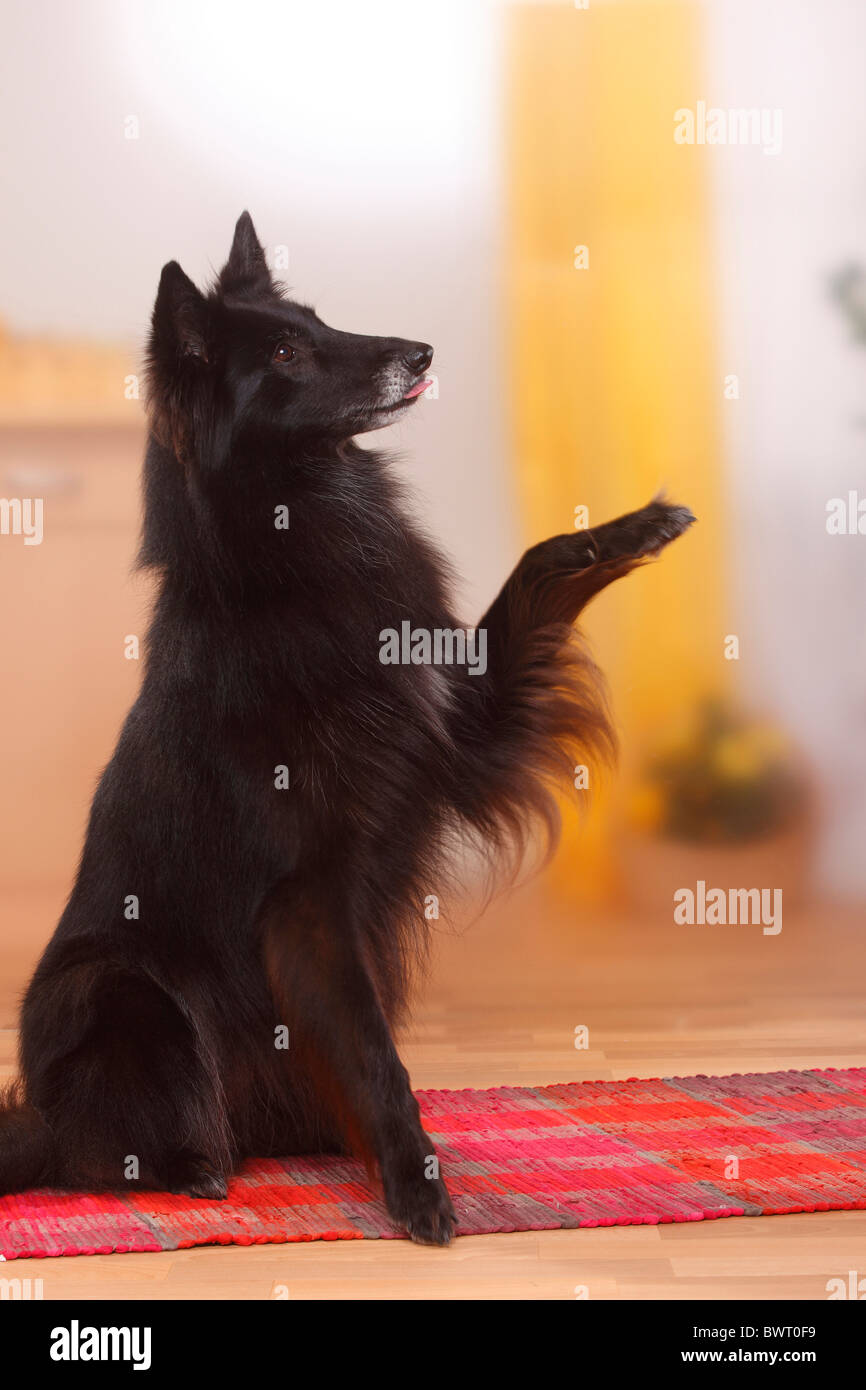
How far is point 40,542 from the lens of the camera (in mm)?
3975

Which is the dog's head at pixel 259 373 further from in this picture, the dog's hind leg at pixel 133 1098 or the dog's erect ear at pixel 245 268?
the dog's hind leg at pixel 133 1098

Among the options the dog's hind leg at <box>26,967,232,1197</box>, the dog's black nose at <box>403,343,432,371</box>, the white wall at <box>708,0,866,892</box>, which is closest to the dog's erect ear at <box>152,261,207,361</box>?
the dog's black nose at <box>403,343,432,371</box>

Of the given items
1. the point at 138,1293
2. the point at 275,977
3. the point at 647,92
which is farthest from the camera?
the point at 647,92

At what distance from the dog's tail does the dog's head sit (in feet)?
3.91

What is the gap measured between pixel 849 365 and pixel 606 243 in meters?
0.77

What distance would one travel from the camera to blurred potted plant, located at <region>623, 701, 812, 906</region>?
12.8 feet

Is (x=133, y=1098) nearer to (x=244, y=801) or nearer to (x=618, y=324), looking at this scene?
(x=244, y=801)

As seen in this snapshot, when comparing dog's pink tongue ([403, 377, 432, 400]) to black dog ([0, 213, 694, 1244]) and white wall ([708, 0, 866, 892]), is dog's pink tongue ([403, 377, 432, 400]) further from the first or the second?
white wall ([708, 0, 866, 892])

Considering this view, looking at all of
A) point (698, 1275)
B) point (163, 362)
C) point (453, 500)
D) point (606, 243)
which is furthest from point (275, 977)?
point (606, 243)

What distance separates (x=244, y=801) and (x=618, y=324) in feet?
6.97

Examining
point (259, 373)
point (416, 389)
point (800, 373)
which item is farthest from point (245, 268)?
point (800, 373)

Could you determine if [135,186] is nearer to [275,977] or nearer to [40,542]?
[40,542]

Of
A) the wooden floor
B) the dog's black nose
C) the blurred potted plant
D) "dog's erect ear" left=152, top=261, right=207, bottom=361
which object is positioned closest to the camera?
the wooden floor

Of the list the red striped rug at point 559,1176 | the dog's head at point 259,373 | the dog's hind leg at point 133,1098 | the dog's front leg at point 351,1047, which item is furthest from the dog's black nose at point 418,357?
the red striped rug at point 559,1176
